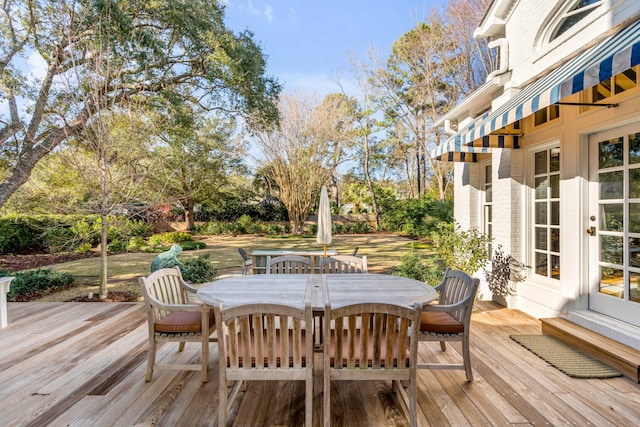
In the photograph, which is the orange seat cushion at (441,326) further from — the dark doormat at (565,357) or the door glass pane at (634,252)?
the door glass pane at (634,252)

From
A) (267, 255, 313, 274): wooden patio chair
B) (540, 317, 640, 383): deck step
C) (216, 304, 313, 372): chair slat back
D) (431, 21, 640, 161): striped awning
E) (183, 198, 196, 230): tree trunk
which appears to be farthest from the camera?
(183, 198, 196, 230): tree trunk

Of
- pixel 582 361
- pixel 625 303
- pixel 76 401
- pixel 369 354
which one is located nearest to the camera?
pixel 369 354

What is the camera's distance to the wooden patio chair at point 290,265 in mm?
4020

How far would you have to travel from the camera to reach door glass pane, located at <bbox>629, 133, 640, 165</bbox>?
10.2ft

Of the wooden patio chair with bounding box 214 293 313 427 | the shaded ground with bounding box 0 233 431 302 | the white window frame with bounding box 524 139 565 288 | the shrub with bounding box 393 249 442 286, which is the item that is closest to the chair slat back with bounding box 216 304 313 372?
the wooden patio chair with bounding box 214 293 313 427

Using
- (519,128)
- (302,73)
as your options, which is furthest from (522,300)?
(302,73)

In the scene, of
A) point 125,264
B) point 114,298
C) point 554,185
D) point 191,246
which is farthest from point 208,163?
point 554,185

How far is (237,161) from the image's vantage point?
51.3 ft

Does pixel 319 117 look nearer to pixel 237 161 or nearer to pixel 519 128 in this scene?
pixel 237 161

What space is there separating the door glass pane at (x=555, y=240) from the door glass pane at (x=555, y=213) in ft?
0.35

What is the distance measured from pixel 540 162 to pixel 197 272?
663 centimetres

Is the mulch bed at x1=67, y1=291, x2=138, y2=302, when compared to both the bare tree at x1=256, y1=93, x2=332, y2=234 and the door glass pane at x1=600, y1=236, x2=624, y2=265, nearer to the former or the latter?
the door glass pane at x1=600, y1=236, x2=624, y2=265

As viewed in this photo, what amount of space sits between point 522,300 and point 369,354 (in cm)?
375

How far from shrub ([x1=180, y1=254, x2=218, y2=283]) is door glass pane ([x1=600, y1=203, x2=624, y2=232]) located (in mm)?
6655
